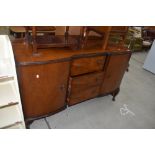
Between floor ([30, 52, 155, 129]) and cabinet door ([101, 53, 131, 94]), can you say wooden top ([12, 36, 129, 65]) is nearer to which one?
cabinet door ([101, 53, 131, 94])

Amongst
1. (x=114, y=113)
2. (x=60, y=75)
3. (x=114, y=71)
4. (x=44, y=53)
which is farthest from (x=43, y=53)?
(x=114, y=113)

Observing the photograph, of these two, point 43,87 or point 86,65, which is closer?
point 43,87

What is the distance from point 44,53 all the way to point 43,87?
1.04ft

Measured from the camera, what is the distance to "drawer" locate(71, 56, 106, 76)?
170cm

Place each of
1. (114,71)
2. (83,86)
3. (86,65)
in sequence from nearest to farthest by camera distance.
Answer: (86,65) → (83,86) → (114,71)

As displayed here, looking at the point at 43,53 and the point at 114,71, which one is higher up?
the point at 43,53

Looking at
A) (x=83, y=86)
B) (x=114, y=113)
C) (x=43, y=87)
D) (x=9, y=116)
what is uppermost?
(x=43, y=87)

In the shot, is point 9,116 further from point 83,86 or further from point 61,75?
point 83,86

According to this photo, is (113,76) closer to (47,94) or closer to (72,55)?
(72,55)

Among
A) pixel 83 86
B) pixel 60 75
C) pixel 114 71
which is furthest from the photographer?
pixel 114 71

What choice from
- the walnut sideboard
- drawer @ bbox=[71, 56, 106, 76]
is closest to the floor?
the walnut sideboard

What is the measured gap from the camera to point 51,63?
1468 mm

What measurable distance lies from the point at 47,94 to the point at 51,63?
35 centimetres

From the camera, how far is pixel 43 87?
158 cm
